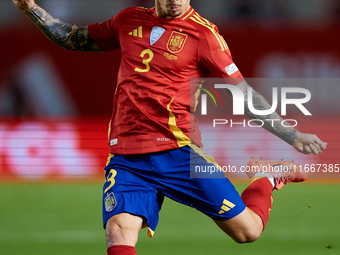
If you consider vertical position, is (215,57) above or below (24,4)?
below

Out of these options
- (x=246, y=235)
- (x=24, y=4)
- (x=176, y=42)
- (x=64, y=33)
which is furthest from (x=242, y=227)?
(x=24, y=4)

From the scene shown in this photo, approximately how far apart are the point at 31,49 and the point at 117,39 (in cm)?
420

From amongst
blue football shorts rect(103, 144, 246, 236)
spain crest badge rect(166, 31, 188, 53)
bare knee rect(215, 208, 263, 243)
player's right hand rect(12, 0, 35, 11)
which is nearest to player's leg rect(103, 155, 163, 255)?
blue football shorts rect(103, 144, 246, 236)

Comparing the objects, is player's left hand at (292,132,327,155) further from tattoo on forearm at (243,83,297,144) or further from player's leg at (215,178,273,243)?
player's leg at (215,178,273,243)

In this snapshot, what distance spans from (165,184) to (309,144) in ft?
2.69

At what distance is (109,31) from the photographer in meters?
3.07

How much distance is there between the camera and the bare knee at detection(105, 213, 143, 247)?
251 cm

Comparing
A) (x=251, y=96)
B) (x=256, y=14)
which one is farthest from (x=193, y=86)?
(x=256, y=14)

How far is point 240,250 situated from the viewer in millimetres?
3795

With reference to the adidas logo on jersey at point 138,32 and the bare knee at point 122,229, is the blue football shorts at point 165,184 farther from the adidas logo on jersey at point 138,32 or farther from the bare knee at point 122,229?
the adidas logo on jersey at point 138,32

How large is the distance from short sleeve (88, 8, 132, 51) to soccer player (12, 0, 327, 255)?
56mm

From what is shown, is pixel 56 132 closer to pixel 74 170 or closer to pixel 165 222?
pixel 74 170

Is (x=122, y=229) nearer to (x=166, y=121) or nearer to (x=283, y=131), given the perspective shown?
(x=166, y=121)

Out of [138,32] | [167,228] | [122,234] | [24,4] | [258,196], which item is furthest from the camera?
[167,228]
